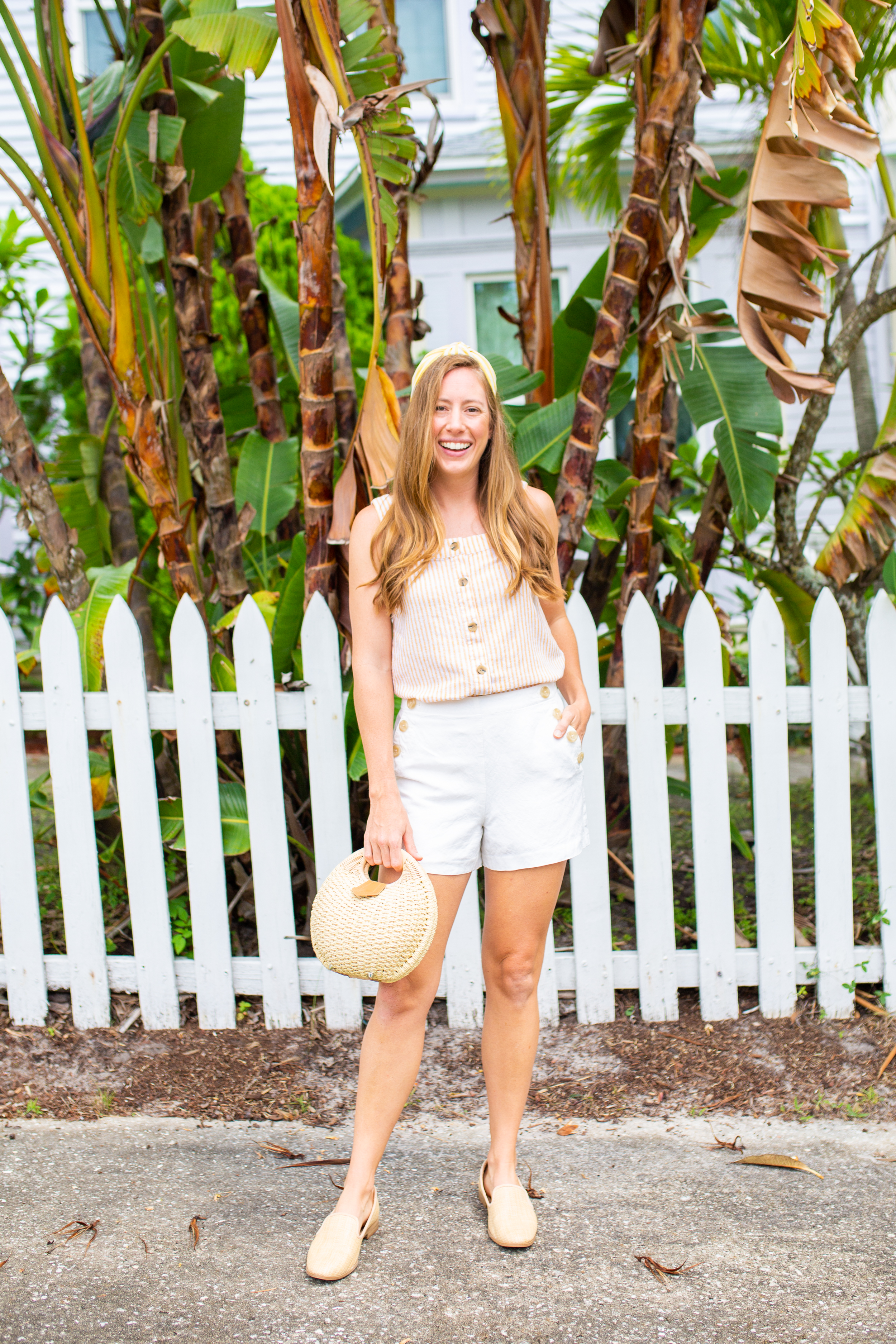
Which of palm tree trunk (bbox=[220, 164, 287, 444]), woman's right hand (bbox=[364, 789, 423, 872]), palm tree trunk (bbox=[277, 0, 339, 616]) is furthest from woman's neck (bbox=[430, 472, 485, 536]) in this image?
palm tree trunk (bbox=[220, 164, 287, 444])

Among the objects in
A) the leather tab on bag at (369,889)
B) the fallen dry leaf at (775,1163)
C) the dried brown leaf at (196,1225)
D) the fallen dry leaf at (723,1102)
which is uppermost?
the leather tab on bag at (369,889)

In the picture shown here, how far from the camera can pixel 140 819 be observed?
297cm

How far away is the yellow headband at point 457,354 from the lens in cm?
205

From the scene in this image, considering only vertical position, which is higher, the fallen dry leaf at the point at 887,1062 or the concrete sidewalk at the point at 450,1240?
the concrete sidewalk at the point at 450,1240

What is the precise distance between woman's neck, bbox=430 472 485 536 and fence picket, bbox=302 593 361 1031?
31.3 inches

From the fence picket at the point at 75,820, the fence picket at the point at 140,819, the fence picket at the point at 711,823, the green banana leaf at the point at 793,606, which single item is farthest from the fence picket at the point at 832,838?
the fence picket at the point at 75,820

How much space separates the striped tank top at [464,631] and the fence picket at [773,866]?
3.73ft

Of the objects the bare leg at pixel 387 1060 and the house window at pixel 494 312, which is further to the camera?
the house window at pixel 494 312

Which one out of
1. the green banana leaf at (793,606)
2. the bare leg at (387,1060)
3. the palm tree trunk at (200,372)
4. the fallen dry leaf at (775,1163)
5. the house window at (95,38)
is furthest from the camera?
the house window at (95,38)

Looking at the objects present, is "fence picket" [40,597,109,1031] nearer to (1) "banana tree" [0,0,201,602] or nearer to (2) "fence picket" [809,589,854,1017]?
(1) "banana tree" [0,0,201,602]

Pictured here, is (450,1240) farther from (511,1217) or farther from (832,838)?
(832,838)

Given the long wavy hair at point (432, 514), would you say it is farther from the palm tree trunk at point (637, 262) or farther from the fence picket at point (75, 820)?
the fence picket at point (75, 820)

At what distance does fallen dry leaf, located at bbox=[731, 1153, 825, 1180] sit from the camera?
7.80 feet

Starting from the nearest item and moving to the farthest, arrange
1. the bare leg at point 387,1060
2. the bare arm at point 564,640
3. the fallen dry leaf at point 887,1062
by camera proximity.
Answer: the bare leg at point 387,1060, the bare arm at point 564,640, the fallen dry leaf at point 887,1062
